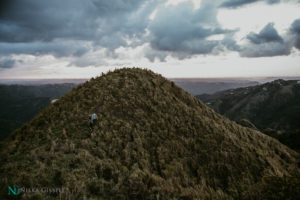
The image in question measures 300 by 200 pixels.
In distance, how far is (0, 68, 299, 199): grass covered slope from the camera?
757cm

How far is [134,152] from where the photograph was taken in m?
10.4

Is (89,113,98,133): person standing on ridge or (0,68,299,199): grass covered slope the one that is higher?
(89,113,98,133): person standing on ridge

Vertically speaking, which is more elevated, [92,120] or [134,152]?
[92,120]

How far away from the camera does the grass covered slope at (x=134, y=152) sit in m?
7.57

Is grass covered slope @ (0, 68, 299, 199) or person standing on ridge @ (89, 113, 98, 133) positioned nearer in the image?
grass covered slope @ (0, 68, 299, 199)

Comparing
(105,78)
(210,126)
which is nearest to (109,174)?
(210,126)

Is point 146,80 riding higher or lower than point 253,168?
higher

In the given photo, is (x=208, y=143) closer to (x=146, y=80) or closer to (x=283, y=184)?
(x=283, y=184)

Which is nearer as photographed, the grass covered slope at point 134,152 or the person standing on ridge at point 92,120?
the grass covered slope at point 134,152

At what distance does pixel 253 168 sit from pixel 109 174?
33.5ft

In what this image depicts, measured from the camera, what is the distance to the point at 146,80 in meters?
19.3

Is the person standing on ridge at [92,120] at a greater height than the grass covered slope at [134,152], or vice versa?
the person standing on ridge at [92,120]

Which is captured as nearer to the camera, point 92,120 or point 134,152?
point 134,152

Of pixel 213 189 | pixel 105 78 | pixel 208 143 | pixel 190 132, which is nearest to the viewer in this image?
pixel 213 189
